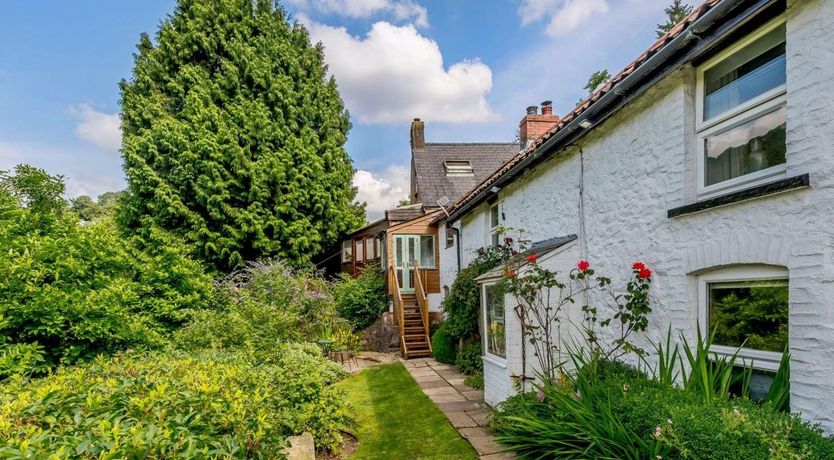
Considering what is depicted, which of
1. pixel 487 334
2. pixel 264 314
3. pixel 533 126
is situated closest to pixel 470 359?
pixel 487 334

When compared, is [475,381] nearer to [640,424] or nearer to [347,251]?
[640,424]

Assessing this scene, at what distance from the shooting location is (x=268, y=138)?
17.6 metres

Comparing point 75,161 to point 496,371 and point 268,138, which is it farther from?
point 496,371

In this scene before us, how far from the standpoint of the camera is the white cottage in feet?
10.1

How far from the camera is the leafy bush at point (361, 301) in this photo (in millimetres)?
16406

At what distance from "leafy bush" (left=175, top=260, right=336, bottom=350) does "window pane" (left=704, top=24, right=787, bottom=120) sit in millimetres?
7890

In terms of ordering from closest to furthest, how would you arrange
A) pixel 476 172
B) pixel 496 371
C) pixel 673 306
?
pixel 673 306
pixel 496 371
pixel 476 172

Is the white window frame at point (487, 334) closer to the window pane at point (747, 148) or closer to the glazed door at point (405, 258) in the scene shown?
the window pane at point (747, 148)

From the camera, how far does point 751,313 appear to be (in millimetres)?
3705

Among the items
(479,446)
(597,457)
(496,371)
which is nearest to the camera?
(597,457)

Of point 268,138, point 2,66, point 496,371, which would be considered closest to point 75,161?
point 2,66

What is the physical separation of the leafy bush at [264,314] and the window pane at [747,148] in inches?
300

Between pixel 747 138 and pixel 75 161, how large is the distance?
1398 cm

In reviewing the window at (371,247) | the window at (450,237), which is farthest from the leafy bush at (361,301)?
the window at (450,237)
